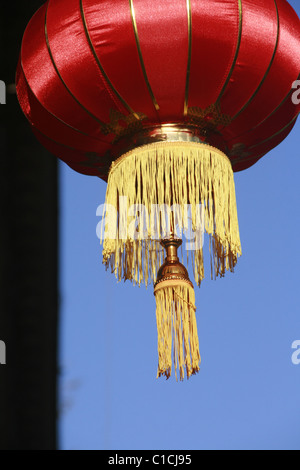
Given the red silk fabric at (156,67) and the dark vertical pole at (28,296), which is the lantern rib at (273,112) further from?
the dark vertical pole at (28,296)

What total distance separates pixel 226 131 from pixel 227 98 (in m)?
0.11

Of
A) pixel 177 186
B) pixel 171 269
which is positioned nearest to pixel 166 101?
pixel 177 186

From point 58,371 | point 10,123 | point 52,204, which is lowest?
point 58,371

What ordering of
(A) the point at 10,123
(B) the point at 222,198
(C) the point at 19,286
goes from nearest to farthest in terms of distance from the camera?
(C) the point at 19,286
(A) the point at 10,123
(B) the point at 222,198

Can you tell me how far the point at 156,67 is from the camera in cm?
221

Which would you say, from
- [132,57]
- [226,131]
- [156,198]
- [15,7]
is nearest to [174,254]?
[156,198]

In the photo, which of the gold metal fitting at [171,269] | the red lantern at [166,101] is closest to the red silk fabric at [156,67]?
the red lantern at [166,101]

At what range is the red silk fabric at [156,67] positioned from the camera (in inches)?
86.4

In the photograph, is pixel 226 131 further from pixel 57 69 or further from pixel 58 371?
pixel 58 371

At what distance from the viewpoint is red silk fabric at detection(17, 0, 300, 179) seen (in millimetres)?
2193

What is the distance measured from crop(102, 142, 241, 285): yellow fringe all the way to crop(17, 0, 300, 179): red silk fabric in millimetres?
52

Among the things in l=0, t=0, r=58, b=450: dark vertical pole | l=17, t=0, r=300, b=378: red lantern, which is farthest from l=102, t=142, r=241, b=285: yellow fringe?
l=0, t=0, r=58, b=450: dark vertical pole

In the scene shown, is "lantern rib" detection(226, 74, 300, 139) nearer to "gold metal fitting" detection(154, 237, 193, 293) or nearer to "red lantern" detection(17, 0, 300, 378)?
"red lantern" detection(17, 0, 300, 378)

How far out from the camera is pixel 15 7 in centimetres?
220
